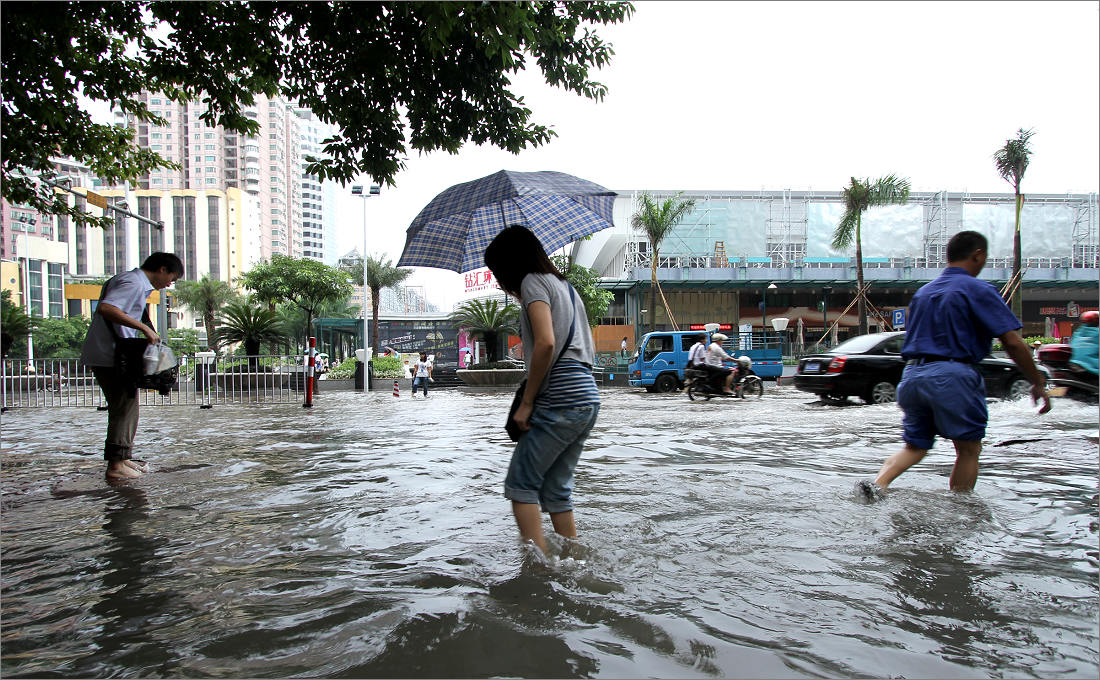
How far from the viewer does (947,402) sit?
11.3 feet

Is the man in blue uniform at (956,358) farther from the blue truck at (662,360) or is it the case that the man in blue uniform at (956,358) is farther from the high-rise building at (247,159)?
the high-rise building at (247,159)

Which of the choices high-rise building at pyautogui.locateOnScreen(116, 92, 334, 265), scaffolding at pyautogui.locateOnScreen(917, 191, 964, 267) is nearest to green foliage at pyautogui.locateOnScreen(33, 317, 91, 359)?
scaffolding at pyautogui.locateOnScreen(917, 191, 964, 267)

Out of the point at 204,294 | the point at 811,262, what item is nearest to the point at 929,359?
the point at 811,262

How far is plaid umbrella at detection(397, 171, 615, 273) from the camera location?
471 cm

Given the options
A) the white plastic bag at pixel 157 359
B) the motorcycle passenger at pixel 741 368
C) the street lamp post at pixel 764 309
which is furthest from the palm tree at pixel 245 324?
the street lamp post at pixel 764 309

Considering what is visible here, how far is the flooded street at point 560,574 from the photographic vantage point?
1945mm

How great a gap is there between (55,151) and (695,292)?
3542 cm

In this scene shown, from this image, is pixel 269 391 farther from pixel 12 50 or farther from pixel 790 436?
pixel 790 436

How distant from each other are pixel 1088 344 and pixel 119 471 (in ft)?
26.6

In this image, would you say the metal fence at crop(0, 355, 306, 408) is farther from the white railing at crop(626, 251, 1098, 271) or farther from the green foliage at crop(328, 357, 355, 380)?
the white railing at crop(626, 251, 1098, 271)

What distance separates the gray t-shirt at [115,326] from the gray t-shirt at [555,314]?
3.61 m

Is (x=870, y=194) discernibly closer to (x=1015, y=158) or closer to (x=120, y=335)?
Result: (x=1015, y=158)

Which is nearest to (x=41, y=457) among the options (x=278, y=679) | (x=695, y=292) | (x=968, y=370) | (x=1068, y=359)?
(x=278, y=679)

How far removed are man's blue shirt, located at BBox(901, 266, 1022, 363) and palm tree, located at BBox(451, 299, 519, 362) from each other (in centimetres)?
2673
